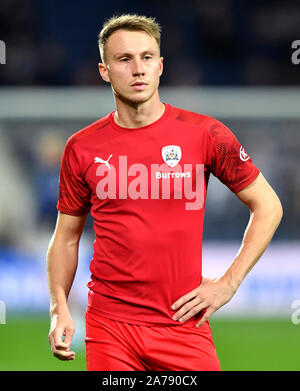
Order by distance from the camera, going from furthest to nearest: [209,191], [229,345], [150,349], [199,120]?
[209,191]
[229,345]
[199,120]
[150,349]

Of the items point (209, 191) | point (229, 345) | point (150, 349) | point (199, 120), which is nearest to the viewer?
point (150, 349)

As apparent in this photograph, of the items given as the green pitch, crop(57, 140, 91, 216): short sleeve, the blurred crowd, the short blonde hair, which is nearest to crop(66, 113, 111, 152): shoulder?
crop(57, 140, 91, 216): short sleeve

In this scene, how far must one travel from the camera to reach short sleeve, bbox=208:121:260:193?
3525 mm

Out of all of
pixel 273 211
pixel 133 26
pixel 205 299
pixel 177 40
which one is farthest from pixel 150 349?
pixel 177 40

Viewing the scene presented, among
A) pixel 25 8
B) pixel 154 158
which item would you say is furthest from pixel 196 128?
pixel 25 8

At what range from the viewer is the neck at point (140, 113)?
3627mm

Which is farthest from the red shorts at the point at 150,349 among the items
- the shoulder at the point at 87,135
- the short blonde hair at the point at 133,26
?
the short blonde hair at the point at 133,26

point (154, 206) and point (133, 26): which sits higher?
point (133, 26)

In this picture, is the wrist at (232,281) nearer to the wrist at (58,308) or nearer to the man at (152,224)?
the man at (152,224)

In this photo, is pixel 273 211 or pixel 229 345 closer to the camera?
pixel 273 211

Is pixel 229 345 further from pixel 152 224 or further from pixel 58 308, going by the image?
pixel 152 224

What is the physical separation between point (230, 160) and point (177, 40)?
956cm

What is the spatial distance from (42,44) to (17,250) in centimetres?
467

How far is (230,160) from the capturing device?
11.6 feet
